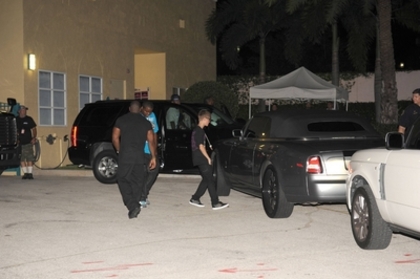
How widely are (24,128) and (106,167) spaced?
8.49 ft

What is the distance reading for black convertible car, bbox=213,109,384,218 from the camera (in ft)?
35.6

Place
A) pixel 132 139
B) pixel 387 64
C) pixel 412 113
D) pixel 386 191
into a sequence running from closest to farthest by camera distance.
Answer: pixel 386 191, pixel 132 139, pixel 412 113, pixel 387 64

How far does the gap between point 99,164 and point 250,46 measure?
38002 mm

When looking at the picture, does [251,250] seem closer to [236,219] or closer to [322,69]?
[236,219]

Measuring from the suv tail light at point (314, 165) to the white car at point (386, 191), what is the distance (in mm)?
1241

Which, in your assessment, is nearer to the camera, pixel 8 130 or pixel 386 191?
pixel 386 191

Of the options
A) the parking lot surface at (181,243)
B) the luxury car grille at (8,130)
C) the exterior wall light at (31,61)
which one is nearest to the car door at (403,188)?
the parking lot surface at (181,243)

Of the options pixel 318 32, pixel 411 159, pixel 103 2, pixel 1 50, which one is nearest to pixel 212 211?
pixel 411 159

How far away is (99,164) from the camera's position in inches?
689

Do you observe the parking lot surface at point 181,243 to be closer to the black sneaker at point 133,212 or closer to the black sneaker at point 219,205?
the black sneaker at point 133,212

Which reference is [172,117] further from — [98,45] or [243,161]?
[98,45]

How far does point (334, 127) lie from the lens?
1247 centimetres

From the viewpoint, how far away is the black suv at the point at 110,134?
17.5 metres

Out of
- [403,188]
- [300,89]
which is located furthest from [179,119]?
[403,188]
